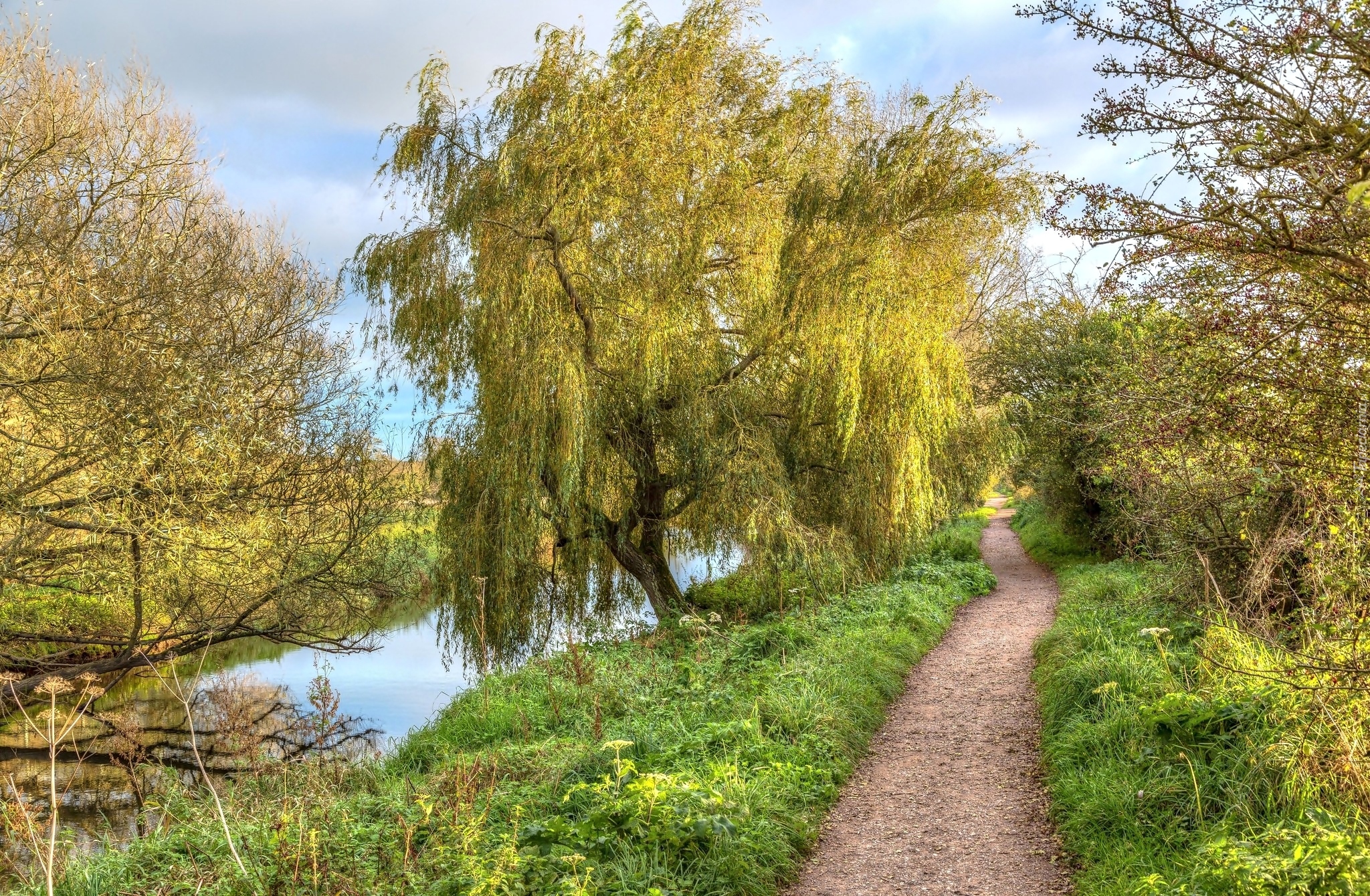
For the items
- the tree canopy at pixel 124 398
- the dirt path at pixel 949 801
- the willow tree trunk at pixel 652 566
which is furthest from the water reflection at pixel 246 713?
the dirt path at pixel 949 801

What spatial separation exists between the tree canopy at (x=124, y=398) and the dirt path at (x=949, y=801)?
6842 millimetres

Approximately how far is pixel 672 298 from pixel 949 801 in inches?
306

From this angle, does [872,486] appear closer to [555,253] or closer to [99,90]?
[555,253]

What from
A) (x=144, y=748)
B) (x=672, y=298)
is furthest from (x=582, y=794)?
(x=672, y=298)

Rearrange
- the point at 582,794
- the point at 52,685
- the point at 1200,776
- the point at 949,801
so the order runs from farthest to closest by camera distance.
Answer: the point at 949,801 → the point at 582,794 → the point at 1200,776 → the point at 52,685

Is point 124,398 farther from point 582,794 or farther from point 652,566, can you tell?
point 652,566

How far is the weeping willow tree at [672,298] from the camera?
1149 centimetres

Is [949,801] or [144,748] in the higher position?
[144,748]

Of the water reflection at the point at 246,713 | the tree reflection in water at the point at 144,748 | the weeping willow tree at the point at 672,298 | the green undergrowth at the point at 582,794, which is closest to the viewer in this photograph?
the green undergrowth at the point at 582,794

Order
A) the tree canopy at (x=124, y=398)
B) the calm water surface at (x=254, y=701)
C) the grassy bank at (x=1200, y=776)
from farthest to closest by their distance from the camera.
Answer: the calm water surface at (x=254, y=701) → the tree canopy at (x=124, y=398) → the grassy bank at (x=1200, y=776)

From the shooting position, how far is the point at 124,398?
8461mm

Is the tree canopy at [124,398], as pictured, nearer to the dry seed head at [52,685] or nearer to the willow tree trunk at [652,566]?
the dry seed head at [52,685]

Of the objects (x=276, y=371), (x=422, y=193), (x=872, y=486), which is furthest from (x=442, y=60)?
(x=872, y=486)

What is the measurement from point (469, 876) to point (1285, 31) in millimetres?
5573
